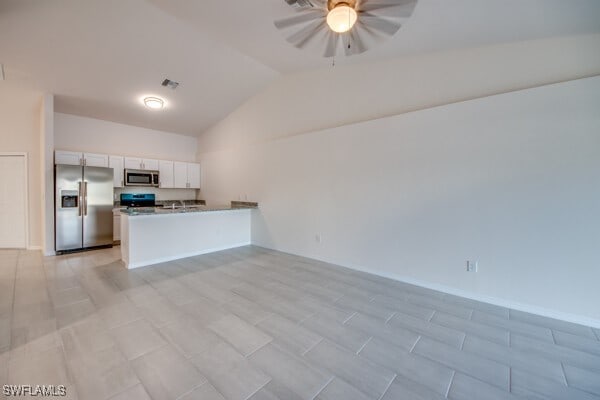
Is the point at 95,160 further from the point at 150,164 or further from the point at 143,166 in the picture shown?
the point at 150,164

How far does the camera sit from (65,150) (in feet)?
16.8

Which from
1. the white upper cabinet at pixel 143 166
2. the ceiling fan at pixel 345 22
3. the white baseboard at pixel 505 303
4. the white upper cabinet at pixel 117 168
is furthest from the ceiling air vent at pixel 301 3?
the white upper cabinet at pixel 117 168

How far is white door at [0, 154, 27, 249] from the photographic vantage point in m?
4.93

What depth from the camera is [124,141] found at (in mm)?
6023

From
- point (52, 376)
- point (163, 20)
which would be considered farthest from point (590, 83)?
point (52, 376)

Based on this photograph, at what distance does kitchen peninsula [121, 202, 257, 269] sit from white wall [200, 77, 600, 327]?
1.76 meters

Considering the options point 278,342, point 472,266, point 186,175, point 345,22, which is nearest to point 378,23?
point 345,22

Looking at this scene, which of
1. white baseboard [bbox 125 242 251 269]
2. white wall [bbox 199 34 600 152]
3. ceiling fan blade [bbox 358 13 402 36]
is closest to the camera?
ceiling fan blade [bbox 358 13 402 36]

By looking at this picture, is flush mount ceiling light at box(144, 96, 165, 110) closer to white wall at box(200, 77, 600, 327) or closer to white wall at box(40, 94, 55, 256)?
white wall at box(40, 94, 55, 256)

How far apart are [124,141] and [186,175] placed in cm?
158

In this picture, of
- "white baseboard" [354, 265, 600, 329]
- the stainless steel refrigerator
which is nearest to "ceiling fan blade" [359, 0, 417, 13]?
"white baseboard" [354, 265, 600, 329]

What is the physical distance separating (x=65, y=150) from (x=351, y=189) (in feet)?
19.2

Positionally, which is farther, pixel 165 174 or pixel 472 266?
pixel 165 174

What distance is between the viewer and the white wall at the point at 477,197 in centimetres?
240
